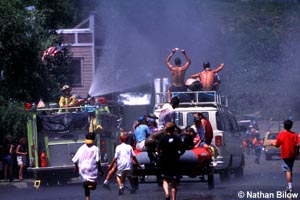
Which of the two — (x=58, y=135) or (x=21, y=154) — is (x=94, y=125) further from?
(x=21, y=154)

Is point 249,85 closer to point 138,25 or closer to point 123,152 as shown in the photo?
point 138,25

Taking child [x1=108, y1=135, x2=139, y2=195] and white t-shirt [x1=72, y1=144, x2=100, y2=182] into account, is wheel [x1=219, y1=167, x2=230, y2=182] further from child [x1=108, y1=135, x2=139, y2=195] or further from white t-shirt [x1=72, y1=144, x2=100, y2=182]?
white t-shirt [x1=72, y1=144, x2=100, y2=182]

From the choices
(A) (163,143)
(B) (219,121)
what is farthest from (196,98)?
(A) (163,143)

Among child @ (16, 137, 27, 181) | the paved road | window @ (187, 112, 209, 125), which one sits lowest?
the paved road

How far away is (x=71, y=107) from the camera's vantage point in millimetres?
26750

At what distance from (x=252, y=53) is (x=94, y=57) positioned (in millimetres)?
13583

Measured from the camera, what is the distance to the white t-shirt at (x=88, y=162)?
17.3 m

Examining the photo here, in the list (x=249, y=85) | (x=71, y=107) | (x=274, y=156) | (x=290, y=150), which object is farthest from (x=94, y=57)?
(x=290, y=150)

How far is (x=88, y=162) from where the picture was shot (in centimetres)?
1731

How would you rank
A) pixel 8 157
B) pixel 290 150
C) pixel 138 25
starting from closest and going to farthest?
1. pixel 290 150
2. pixel 8 157
3. pixel 138 25

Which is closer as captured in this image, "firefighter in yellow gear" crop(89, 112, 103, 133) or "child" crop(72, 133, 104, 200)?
"child" crop(72, 133, 104, 200)

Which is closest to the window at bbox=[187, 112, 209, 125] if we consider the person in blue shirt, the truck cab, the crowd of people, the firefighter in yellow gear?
the truck cab

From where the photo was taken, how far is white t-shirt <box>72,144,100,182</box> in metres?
17.3

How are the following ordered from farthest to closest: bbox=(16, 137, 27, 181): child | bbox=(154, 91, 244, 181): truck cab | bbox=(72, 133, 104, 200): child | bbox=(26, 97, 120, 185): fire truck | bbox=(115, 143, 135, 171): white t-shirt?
→ bbox=(16, 137, 27, 181): child → bbox=(26, 97, 120, 185): fire truck → bbox=(154, 91, 244, 181): truck cab → bbox=(115, 143, 135, 171): white t-shirt → bbox=(72, 133, 104, 200): child
